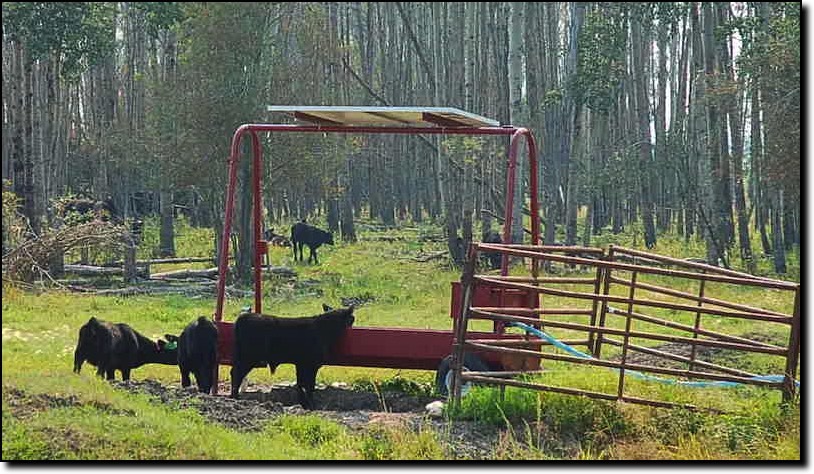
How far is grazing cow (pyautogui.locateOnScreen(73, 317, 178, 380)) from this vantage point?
352 inches

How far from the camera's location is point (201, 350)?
371 inches

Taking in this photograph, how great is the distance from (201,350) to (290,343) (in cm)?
83

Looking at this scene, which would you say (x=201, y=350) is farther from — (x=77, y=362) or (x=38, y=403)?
(x=38, y=403)

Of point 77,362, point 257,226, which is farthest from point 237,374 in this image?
point 257,226

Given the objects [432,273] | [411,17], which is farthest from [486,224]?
[411,17]

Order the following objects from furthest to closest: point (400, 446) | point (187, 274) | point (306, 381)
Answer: point (187, 274), point (306, 381), point (400, 446)

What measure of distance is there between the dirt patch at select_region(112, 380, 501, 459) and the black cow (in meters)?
0.14

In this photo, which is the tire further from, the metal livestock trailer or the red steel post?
the red steel post

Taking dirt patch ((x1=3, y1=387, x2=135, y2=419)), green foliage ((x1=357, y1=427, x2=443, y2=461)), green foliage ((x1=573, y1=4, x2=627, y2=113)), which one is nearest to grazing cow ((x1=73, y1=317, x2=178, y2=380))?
dirt patch ((x1=3, y1=387, x2=135, y2=419))

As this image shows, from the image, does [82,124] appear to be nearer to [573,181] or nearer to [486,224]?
[486,224]

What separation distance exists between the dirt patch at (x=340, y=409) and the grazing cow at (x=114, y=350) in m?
0.38

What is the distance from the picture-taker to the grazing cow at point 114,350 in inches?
352

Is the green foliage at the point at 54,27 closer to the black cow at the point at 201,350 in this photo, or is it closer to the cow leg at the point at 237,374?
the black cow at the point at 201,350

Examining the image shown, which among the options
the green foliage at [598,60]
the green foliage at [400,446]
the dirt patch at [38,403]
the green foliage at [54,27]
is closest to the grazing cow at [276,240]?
the green foliage at [598,60]
